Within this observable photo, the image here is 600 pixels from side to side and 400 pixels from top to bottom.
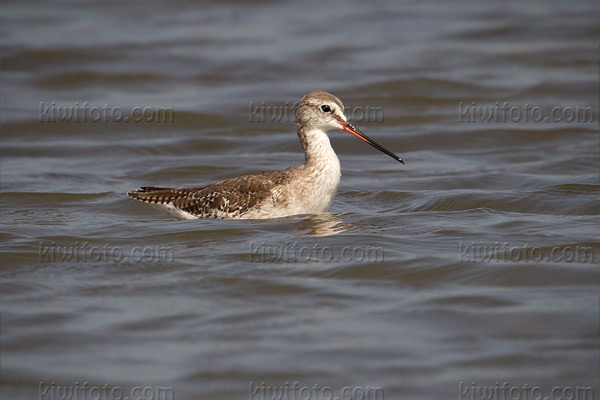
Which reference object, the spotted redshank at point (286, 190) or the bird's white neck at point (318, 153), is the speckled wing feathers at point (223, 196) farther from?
the bird's white neck at point (318, 153)

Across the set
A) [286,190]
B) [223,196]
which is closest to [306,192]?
[286,190]

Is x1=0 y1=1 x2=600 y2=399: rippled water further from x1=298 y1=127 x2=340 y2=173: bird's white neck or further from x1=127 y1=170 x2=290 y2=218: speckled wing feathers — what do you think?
x1=298 y1=127 x2=340 y2=173: bird's white neck

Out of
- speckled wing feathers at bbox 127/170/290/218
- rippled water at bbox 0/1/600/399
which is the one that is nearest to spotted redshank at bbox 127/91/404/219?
speckled wing feathers at bbox 127/170/290/218

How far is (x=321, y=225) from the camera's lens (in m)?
10.7

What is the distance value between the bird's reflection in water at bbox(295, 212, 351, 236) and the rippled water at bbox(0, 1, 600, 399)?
0.13 feet

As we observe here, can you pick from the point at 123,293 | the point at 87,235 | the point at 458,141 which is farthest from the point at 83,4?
the point at 123,293

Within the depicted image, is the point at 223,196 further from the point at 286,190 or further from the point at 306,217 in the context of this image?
the point at 306,217

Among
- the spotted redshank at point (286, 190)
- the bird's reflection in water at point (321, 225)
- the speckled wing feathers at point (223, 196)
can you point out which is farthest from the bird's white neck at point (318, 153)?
the bird's reflection in water at point (321, 225)

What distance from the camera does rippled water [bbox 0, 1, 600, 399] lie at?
24.3 ft

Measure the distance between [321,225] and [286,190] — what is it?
533mm

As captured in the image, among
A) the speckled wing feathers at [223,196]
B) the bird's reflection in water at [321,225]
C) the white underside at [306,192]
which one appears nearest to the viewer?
the bird's reflection in water at [321,225]

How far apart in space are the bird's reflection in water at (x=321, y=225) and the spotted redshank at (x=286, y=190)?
9cm

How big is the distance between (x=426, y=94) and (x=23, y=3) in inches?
466

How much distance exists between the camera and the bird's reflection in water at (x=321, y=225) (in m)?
10.5
